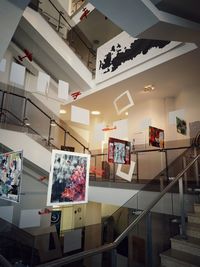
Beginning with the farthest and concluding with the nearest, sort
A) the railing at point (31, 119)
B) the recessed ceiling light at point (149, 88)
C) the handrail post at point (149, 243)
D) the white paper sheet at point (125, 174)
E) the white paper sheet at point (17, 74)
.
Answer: the recessed ceiling light at point (149, 88), the white paper sheet at point (125, 174), the railing at point (31, 119), the white paper sheet at point (17, 74), the handrail post at point (149, 243)

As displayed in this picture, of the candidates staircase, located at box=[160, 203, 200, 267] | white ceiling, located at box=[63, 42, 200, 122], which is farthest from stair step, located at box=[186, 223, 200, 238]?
white ceiling, located at box=[63, 42, 200, 122]

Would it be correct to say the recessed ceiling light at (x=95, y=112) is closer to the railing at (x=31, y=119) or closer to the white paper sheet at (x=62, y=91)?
the railing at (x=31, y=119)

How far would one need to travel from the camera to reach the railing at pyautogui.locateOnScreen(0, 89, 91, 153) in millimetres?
3809

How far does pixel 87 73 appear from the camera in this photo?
6.04 meters

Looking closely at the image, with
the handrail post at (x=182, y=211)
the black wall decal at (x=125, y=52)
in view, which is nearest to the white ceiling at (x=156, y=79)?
the black wall decal at (x=125, y=52)

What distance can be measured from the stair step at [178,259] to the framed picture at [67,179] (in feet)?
4.44

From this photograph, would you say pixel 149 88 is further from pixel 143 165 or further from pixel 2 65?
pixel 2 65

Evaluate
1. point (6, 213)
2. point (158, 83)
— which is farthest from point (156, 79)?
point (6, 213)

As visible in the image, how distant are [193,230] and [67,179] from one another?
200cm

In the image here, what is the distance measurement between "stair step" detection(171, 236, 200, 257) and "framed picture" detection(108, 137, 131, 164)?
162cm

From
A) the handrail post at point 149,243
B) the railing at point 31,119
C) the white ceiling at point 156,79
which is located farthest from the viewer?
the white ceiling at point 156,79

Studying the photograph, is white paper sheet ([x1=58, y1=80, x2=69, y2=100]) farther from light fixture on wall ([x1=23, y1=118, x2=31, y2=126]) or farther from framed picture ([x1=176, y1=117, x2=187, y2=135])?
framed picture ([x1=176, y1=117, x2=187, y2=135])

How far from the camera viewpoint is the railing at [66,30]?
18.7 feet

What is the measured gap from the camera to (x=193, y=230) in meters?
3.11
